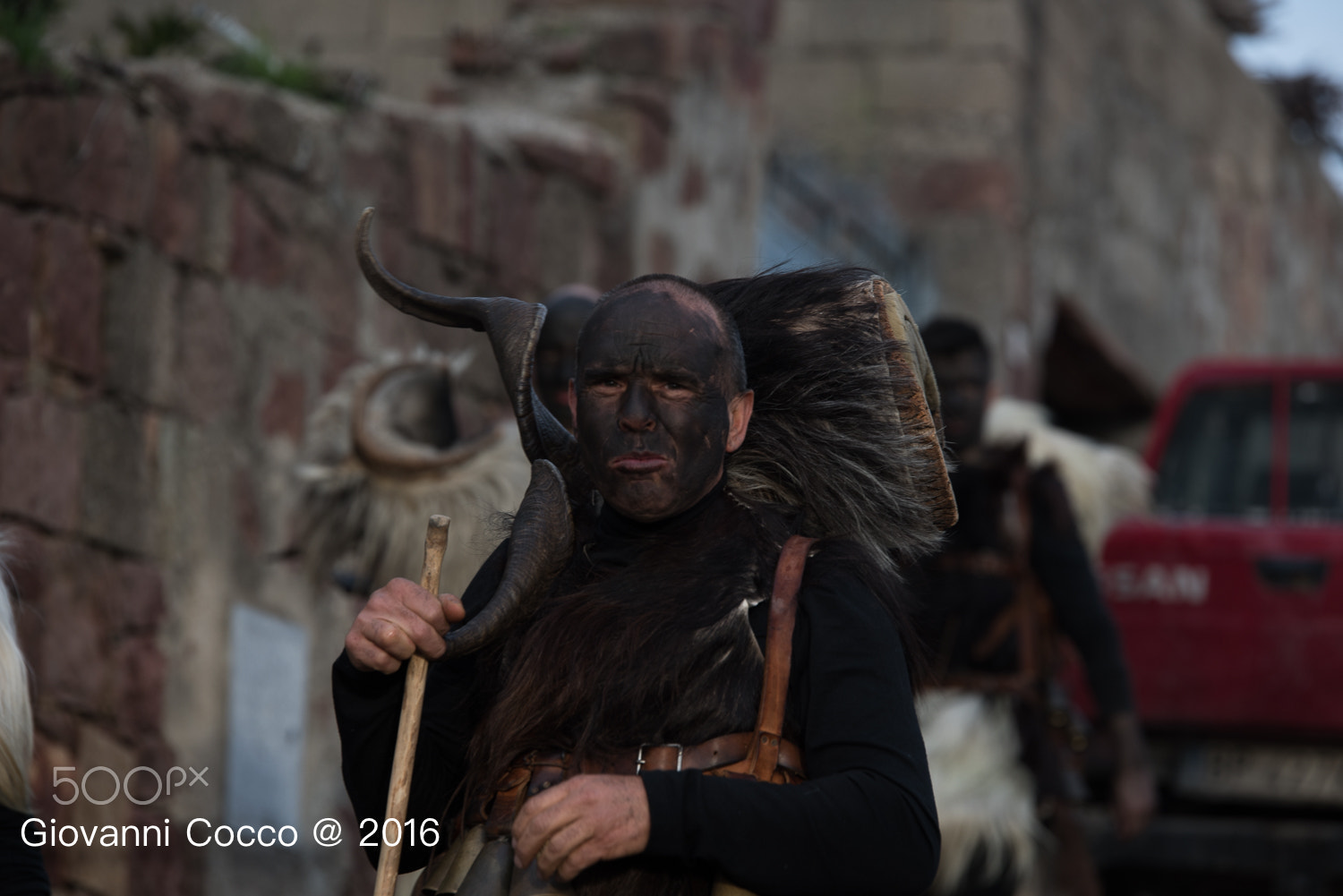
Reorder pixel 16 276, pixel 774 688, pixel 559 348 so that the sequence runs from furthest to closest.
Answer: pixel 16 276 → pixel 559 348 → pixel 774 688

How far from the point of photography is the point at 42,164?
15.4 feet

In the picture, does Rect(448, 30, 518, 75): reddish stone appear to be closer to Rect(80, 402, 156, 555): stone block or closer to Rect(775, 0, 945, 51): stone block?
Rect(80, 402, 156, 555): stone block

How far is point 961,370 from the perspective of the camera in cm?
518

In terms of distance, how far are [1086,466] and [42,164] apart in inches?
123

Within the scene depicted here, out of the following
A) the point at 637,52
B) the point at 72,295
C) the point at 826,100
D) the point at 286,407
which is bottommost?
the point at 286,407

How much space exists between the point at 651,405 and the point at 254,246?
333 cm

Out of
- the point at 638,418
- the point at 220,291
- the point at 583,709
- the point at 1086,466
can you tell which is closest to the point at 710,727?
the point at 583,709

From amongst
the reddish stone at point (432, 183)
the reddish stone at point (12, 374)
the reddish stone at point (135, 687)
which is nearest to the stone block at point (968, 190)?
the reddish stone at point (432, 183)

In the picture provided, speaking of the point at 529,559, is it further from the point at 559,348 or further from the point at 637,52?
the point at 637,52

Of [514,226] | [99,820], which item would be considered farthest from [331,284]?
[99,820]

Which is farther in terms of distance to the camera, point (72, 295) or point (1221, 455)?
point (1221, 455)

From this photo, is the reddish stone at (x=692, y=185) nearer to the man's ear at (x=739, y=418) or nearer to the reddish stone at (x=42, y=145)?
the reddish stone at (x=42, y=145)

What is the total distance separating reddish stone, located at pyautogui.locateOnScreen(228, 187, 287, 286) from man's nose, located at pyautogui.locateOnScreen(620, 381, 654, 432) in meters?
3.19

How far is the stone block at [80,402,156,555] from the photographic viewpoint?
4.88 meters
